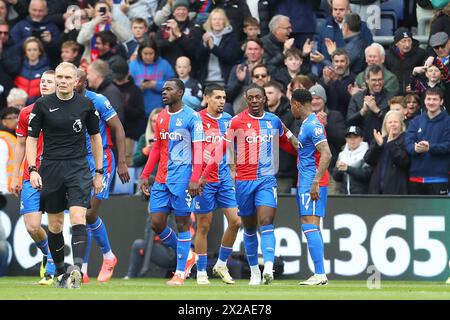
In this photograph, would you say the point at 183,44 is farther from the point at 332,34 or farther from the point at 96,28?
the point at 332,34

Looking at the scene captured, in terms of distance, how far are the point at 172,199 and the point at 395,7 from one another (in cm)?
875

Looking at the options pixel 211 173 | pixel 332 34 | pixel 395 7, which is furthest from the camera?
pixel 395 7

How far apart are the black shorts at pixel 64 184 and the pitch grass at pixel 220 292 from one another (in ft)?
3.44

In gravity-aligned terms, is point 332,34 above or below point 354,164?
above

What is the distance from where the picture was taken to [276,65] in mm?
23125

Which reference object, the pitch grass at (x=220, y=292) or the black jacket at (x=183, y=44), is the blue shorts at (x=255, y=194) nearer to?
the pitch grass at (x=220, y=292)

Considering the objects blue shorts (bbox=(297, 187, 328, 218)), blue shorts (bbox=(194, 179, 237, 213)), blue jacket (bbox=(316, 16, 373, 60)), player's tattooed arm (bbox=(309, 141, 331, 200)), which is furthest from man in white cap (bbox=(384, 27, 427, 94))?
player's tattooed arm (bbox=(309, 141, 331, 200))

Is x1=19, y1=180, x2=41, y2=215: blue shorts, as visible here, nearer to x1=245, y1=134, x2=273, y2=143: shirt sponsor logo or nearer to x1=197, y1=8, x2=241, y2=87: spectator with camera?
x1=245, y1=134, x2=273, y2=143: shirt sponsor logo

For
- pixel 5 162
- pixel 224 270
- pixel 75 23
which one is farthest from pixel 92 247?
pixel 75 23

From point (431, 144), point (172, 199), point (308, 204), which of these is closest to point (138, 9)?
point (431, 144)

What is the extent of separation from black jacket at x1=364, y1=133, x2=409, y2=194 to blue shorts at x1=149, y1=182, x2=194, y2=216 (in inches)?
160

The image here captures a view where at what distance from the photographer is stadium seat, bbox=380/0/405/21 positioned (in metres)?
24.9

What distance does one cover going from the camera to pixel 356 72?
23.2 meters

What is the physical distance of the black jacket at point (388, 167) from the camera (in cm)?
2072
